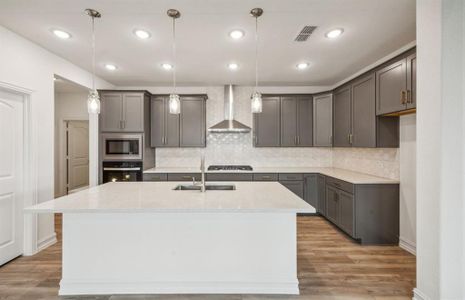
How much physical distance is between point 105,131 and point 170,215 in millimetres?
2954

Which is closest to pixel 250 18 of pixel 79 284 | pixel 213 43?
pixel 213 43

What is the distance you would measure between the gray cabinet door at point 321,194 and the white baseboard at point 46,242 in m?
4.23

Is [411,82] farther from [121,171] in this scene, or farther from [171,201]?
[121,171]

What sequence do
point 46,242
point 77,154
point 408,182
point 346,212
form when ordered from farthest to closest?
point 77,154
point 346,212
point 46,242
point 408,182

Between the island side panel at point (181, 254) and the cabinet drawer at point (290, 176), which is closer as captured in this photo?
the island side panel at point (181, 254)

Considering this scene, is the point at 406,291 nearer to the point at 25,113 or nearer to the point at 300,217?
the point at 300,217

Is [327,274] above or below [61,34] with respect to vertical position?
below

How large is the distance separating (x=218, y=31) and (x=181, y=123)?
238 cm

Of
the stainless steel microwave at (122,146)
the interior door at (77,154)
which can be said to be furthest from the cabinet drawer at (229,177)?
the interior door at (77,154)

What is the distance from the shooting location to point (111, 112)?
14.8 feet

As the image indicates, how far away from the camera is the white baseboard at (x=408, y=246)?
3.14m

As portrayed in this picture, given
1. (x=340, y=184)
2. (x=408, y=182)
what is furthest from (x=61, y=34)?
(x=408, y=182)

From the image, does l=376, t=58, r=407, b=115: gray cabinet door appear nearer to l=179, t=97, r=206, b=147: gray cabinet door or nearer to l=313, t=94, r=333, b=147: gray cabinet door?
l=313, t=94, r=333, b=147: gray cabinet door

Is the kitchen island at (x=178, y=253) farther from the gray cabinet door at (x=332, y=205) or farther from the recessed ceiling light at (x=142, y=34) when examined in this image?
the gray cabinet door at (x=332, y=205)
